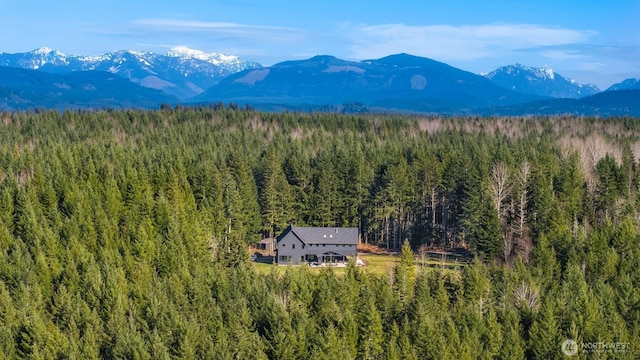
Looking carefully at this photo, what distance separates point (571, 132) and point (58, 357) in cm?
12588

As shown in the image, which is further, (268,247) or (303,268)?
(268,247)

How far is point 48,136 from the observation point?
Result: 11244 cm

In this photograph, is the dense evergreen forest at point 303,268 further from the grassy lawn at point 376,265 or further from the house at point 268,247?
the grassy lawn at point 376,265

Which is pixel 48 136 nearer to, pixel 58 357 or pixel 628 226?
pixel 58 357

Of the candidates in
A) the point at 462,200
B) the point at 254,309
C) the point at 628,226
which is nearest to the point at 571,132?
the point at 462,200

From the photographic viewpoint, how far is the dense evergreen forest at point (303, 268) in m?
40.5

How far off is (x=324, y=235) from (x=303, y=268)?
85.6 feet

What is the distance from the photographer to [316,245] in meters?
77.5

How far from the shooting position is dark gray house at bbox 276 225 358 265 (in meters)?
76.9
